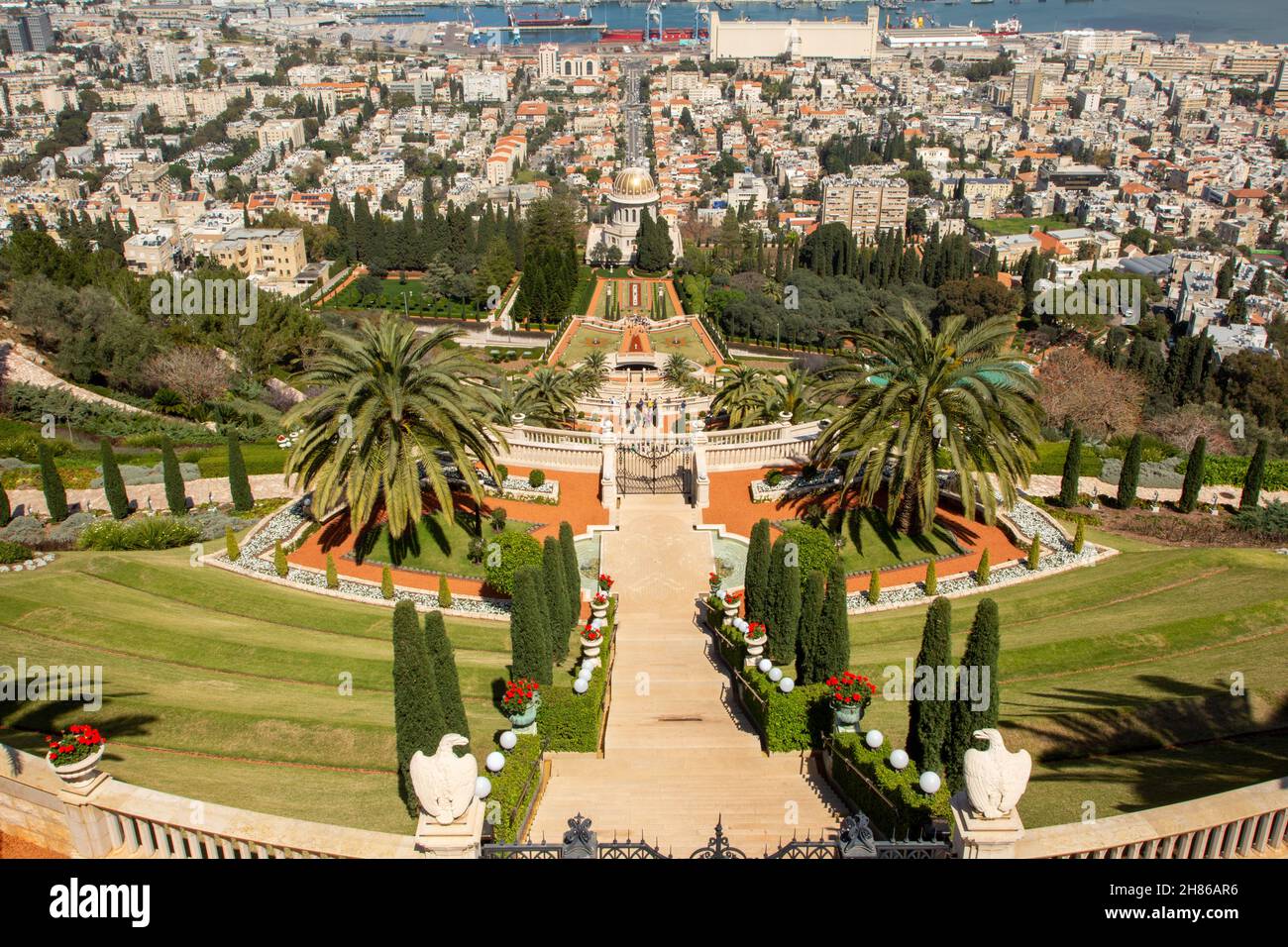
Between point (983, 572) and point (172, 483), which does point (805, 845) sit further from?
point (172, 483)

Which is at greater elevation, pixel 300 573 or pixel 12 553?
pixel 12 553

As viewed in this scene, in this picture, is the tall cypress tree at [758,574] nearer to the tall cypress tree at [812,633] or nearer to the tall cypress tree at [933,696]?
the tall cypress tree at [812,633]

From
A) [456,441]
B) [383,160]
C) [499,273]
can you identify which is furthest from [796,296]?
[383,160]

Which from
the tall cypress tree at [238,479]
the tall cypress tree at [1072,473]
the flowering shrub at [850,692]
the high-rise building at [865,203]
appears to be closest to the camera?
the flowering shrub at [850,692]

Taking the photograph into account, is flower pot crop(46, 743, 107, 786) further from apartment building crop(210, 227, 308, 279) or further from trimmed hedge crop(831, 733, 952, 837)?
apartment building crop(210, 227, 308, 279)

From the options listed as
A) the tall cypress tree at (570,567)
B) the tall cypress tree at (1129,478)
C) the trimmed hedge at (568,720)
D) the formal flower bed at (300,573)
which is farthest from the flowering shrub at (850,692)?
the tall cypress tree at (1129,478)

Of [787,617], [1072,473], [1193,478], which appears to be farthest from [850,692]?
[1193,478]
